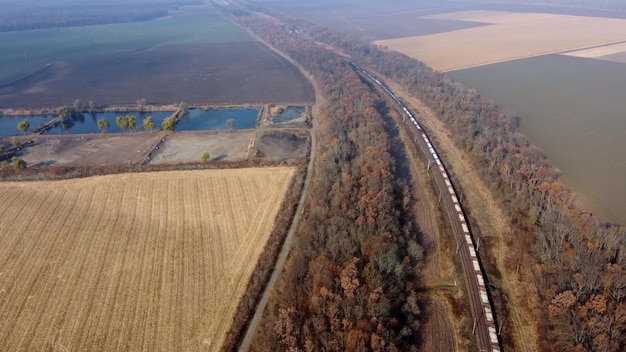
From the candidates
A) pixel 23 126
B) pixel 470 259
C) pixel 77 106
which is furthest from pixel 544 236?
pixel 77 106

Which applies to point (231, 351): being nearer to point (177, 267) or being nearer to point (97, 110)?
point (177, 267)

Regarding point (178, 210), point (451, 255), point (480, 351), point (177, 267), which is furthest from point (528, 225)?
point (178, 210)

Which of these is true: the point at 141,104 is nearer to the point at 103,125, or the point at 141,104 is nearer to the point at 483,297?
the point at 103,125

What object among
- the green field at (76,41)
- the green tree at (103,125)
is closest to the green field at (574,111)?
the green tree at (103,125)

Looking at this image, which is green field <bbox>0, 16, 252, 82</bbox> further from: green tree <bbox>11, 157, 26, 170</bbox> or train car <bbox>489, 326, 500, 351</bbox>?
train car <bbox>489, 326, 500, 351</bbox>

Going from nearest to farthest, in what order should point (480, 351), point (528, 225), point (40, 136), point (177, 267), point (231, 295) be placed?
point (480, 351)
point (231, 295)
point (177, 267)
point (528, 225)
point (40, 136)

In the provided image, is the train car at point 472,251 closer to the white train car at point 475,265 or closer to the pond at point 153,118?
the white train car at point 475,265
